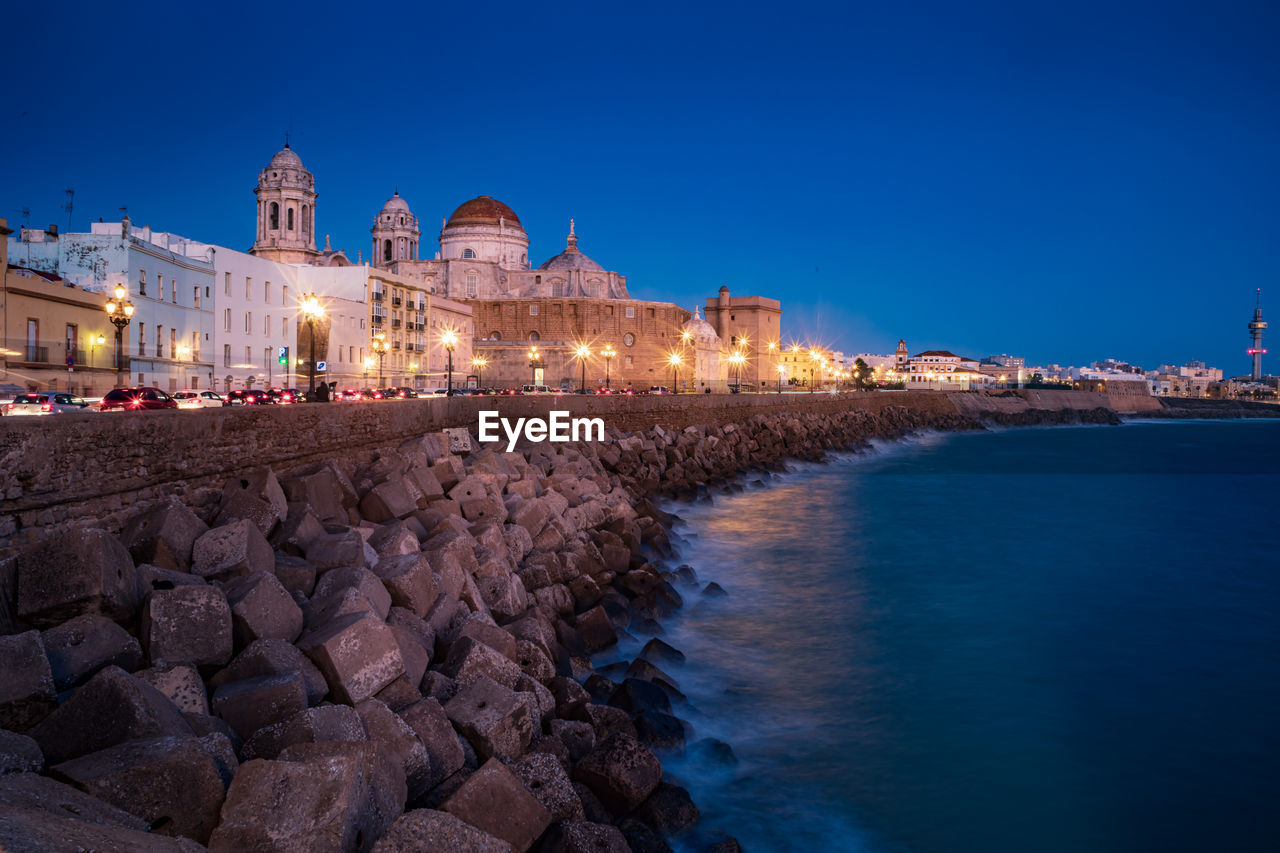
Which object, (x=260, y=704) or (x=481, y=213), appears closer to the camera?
(x=260, y=704)

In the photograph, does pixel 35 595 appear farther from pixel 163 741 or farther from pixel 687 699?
pixel 687 699

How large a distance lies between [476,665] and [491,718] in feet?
2.49

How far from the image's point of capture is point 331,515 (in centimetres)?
930

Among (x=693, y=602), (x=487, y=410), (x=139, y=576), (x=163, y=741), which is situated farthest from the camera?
(x=487, y=410)

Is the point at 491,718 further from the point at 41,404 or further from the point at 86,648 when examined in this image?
the point at 41,404

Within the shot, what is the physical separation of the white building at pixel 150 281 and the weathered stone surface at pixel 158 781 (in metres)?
26.9

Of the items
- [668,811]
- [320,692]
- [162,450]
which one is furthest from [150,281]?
[668,811]

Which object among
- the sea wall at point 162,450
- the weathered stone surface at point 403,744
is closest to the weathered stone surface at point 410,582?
the weathered stone surface at point 403,744

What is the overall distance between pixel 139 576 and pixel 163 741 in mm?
2433

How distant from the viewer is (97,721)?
3924 mm

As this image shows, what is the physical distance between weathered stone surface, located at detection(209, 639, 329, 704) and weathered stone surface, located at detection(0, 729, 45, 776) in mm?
Answer: 1359

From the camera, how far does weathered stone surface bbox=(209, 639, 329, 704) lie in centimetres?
495

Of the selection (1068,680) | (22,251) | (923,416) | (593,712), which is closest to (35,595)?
(593,712)

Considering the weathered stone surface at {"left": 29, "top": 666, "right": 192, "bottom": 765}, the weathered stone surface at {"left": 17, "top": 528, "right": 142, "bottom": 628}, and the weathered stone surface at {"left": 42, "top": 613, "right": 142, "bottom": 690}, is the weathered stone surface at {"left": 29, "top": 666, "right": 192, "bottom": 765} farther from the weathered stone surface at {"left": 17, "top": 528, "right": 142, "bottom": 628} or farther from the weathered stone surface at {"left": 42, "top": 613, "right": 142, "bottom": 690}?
the weathered stone surface at {"left": 17, "top": 528, "right": 142, "bottom": 628}
